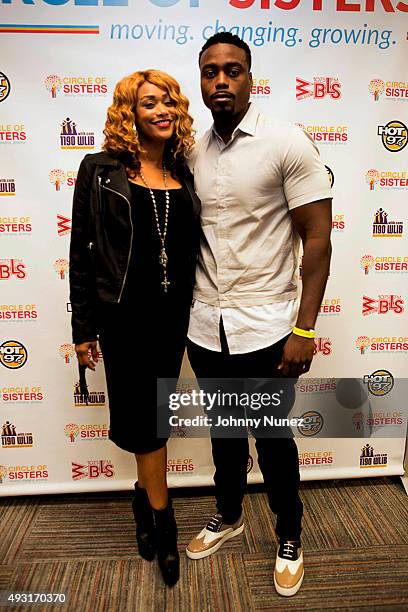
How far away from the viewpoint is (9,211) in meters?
1.91

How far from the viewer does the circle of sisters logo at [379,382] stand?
2137 mm

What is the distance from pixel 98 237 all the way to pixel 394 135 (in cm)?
126

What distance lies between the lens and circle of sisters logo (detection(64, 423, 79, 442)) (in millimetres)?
2107

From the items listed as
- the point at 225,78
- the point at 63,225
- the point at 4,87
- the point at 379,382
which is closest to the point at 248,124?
the point at 225,78

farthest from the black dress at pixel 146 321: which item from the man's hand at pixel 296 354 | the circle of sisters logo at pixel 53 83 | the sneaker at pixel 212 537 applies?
the circle of sisters logo at pixel 53 83

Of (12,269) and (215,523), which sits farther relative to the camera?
(12,269)

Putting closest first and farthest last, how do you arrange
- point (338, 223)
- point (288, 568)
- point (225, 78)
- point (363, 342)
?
1. point (225, 78)
2. point (288, 568)
3. point (338, 223)
4. point (363, 342)

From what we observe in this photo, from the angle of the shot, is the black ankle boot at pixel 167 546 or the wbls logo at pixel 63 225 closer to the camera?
the black ankle boot at pixel 167 546

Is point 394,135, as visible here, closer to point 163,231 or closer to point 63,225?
point 163,231

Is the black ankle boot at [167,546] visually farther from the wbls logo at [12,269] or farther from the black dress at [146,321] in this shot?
the wbls logo at [12,269]

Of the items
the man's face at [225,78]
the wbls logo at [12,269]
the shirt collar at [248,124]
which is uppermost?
the man's face at [225,78]

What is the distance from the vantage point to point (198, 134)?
188 cm

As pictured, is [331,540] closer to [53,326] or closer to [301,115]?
[53,326]

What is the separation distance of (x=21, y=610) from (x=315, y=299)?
134 centimetres
